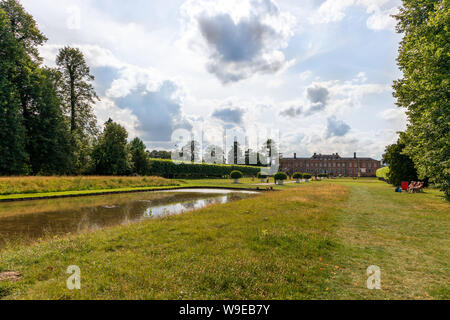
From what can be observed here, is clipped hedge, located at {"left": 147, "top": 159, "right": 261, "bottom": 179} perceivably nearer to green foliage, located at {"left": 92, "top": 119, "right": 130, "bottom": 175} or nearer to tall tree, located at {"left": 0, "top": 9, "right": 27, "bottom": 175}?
green foliage, located at {"left": 92, "top": 119, "right": 130, "bottom": 175}

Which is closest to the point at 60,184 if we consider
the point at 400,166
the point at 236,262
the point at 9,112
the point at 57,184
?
the point at 57,184

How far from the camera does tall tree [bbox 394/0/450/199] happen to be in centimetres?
1191

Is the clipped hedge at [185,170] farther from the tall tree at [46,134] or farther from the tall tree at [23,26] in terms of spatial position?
the tall tree at [23,26]

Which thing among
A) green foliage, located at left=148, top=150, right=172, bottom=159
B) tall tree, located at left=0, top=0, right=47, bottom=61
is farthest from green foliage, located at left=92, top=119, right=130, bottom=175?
green foliage, located at left=148, top=150, right=172, bottom=159

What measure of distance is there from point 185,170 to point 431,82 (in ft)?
137

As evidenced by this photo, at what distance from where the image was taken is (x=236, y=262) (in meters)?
4.54

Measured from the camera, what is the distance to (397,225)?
8820 mm

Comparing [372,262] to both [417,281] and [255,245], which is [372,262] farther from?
[255,245]

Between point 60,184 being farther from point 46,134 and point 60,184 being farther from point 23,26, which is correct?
point 23,26

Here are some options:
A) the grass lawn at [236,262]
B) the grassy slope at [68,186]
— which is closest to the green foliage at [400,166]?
the grass lawn at [236,262]

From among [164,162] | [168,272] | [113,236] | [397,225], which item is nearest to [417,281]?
[168,272]

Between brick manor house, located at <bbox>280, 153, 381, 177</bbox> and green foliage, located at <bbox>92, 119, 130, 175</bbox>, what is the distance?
9403 centimetres

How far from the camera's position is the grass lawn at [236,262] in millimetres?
3608

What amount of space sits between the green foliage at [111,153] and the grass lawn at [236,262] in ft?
90.6
